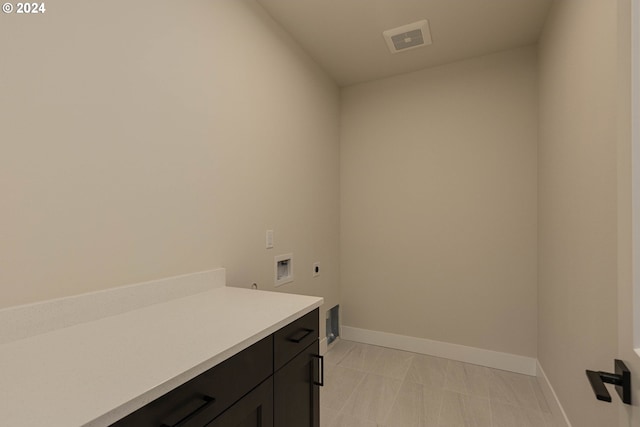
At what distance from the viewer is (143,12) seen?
1276 mm

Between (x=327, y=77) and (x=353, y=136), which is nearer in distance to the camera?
(x=327, y=77)

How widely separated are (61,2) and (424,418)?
2.67 m

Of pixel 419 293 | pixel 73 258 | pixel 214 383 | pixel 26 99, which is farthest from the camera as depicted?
pixel 419 293

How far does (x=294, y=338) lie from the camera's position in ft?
3.92

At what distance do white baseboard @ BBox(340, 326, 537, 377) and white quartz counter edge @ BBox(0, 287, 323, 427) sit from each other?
1991 millimetres

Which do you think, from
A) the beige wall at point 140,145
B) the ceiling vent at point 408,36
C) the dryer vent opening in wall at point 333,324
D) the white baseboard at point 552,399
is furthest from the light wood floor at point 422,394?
the ceiling vent at point 408,36

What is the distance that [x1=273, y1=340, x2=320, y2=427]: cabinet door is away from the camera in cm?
109

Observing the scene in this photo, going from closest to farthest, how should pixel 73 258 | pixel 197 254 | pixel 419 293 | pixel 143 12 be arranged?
1. pixel 73 258
2. pixel 143 12
3. pixel 197 254
4. pixel 419 293

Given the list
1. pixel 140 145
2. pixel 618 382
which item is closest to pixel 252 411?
pixel 618 382

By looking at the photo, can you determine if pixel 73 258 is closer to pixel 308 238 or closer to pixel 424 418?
pixel 308 238

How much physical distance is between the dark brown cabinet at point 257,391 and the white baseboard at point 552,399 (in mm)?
1485

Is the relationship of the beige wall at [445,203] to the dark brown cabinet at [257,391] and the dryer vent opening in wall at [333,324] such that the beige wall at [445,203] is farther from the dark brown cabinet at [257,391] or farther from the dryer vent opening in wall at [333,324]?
the dark brown cabinet at [257,391]

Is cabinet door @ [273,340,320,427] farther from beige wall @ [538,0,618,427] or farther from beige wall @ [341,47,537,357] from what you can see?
beige wall @ [341,47,537,357]

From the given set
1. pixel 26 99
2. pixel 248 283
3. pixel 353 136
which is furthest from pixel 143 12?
pixel 353 136
